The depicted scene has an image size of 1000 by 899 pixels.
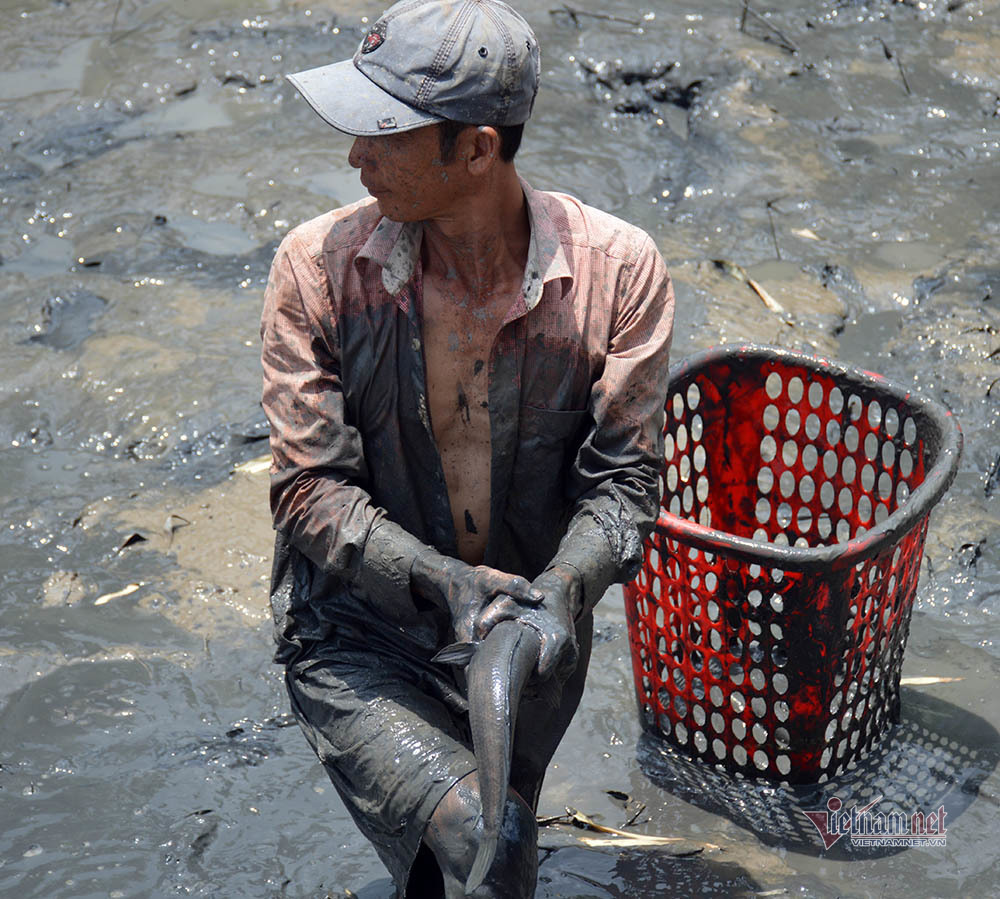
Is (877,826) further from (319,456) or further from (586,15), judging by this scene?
(586,15)

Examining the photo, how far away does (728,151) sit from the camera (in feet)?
21.7

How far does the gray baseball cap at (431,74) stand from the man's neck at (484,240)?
205 millimetres

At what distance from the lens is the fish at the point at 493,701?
2.26 meters

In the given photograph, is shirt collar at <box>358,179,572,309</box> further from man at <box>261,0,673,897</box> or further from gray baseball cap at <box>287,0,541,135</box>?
gray baseball cap at <box>287,0,541,135</box>

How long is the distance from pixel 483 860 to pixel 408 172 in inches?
51.3

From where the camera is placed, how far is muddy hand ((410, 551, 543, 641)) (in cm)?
241

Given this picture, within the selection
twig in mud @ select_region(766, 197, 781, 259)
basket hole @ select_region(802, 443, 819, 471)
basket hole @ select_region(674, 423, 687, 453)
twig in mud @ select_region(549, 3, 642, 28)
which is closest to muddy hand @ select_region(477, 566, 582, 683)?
basket hole @ select_region(674, 423, 687, 453)

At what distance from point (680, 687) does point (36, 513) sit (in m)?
2.40

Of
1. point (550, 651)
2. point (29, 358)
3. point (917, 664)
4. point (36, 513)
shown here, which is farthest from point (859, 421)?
point (29, 358)

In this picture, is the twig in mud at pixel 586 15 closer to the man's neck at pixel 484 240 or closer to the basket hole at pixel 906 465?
the basket hole at pixel 906 465

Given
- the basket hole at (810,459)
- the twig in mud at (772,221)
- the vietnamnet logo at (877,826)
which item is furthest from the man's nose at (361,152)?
the twig in mud at (772,221)

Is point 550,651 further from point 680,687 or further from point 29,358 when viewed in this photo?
point 29,358

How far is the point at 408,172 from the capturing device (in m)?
2.54

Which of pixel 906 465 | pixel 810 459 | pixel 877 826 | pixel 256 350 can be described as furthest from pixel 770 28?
pixel 877 826
